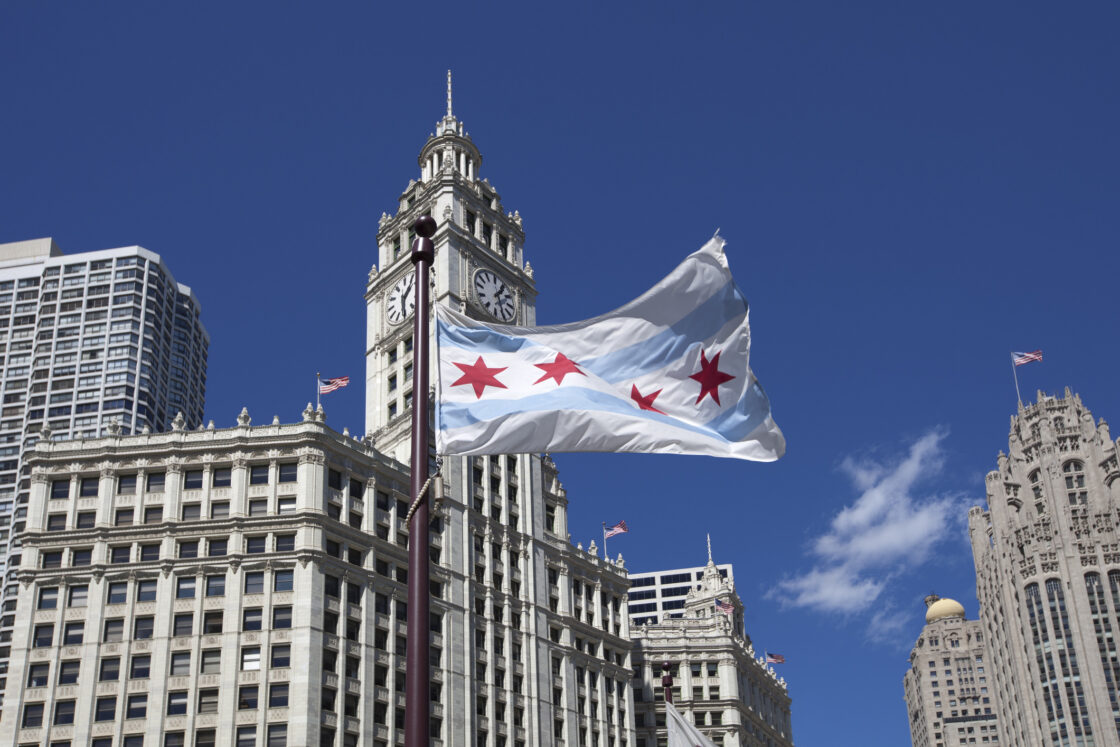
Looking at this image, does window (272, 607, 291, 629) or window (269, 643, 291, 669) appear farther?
window (272, 607, 291, 629)

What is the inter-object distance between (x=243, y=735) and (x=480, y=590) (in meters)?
26.8

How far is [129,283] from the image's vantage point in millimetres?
181125

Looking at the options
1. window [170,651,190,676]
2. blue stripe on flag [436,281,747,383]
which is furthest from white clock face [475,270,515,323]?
blue stripe on flag [436,281,747,383]

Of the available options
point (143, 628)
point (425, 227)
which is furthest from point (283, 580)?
point (425, 227)

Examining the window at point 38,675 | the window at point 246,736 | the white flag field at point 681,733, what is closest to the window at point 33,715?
the window at point 38,675

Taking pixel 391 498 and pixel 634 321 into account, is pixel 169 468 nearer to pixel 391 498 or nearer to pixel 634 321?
pixel 391 498

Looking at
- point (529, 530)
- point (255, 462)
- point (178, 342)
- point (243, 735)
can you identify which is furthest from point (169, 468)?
point (178, 342)

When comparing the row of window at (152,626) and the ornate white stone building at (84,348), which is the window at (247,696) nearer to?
the row of window at (152,626)

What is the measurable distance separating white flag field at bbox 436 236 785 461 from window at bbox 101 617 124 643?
251 ft

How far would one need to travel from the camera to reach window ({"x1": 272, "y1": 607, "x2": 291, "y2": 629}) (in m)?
93.1

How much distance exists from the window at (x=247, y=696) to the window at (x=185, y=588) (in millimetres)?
8867

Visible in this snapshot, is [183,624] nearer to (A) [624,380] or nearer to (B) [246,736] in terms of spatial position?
(B) [246,736]

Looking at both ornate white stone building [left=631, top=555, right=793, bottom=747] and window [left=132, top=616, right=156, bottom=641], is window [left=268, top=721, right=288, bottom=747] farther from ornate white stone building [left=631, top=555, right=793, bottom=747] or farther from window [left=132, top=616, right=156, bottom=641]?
ornate white stone building [left=631, top=555, right=793, bottom=747]

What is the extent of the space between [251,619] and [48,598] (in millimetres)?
16281
